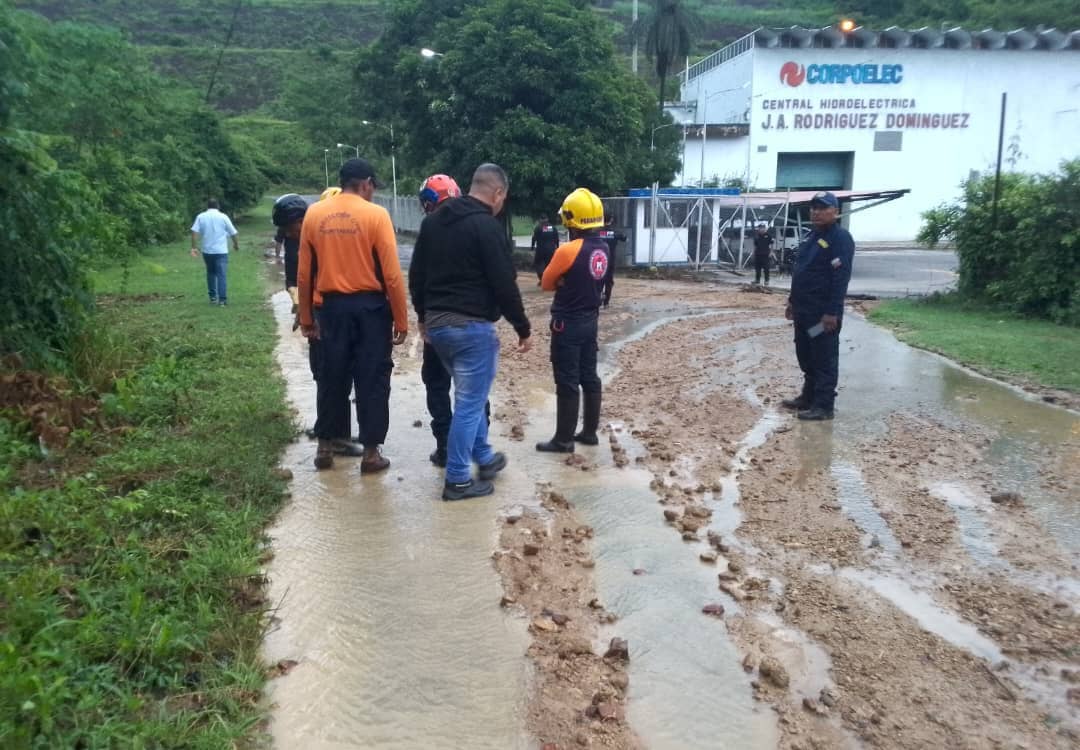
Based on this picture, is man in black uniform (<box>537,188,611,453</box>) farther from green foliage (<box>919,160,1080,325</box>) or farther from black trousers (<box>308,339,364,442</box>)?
green foliage (<box>919,160,1080,325</box>)

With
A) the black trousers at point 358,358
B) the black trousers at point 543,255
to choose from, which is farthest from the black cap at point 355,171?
the black trousers at point 543,255

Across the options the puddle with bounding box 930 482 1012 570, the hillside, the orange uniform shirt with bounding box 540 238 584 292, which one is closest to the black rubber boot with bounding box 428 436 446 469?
the orange uniform shirt with bounding box 540 238 584 292

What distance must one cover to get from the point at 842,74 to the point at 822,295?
38.4m

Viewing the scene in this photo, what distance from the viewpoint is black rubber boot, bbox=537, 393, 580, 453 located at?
5.96 m

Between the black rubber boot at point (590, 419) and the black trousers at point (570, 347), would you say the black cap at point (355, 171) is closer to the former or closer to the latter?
the black trousers at point (570, 347)

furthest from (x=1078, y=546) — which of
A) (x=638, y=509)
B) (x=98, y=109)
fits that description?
(x=98, y=109)

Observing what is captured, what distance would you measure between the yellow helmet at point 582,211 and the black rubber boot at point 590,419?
3.83ft

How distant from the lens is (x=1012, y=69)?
4256cm

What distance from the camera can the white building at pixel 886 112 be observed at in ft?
133

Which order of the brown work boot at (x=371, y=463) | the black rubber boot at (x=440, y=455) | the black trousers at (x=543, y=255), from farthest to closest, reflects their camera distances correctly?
the black trousers at (x=543, y=255) < the black rubber boot at (x=440, y=455) < the brown work boot at (x=371, y=463)

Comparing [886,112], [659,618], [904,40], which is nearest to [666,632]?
[659,618]

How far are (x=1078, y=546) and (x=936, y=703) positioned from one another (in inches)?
76.4

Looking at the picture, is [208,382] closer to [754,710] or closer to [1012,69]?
[754,710]

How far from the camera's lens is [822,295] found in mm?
7145
